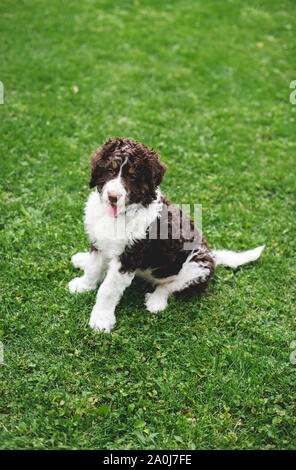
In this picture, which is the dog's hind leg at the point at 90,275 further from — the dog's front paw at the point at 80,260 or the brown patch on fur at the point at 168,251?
the brown patch on fur at the point at 168,251

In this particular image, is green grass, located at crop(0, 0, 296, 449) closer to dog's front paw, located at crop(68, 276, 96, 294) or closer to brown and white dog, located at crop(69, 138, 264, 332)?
dog's front paw, located at crop(68, 276, 96, 294)

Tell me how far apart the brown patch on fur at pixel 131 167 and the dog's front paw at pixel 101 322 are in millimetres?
1082

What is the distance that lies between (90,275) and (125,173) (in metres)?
1.17

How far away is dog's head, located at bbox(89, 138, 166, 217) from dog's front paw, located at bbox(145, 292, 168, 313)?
41.4 inches

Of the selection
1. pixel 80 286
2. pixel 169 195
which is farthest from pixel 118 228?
pixel 169 195

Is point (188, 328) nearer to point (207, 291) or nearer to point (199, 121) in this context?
point (207, 291)

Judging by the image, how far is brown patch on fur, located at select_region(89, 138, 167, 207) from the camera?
8.80 feet

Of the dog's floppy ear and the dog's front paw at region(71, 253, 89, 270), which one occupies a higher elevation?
the dog's floppy ear

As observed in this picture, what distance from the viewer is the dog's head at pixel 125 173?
2658 mm

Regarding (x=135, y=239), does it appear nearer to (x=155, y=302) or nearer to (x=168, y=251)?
(x=168, y=251)

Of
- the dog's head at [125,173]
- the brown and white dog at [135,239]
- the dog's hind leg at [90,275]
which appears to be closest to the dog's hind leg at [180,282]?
the brown and white dog at [135,239]

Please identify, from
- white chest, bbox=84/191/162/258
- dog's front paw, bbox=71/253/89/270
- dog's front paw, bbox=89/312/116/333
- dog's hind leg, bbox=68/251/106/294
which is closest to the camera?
white chest, bbox=84/191/162/258

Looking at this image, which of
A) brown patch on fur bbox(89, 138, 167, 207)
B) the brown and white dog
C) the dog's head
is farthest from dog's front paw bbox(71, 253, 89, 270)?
brown patch on fur bbox(89, 138, 167, 207)
